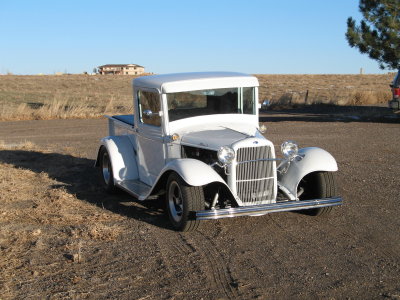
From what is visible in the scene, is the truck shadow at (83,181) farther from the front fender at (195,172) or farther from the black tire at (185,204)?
the front fender at (195,172)

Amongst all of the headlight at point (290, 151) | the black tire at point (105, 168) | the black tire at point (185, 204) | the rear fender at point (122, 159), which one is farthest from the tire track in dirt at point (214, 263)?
the black tire at point (105, 168)

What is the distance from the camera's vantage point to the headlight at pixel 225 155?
6.51m

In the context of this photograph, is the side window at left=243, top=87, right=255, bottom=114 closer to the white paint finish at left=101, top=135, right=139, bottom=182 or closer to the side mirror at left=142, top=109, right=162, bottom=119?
the side mirror at left=142, top=109, right=162, bottom=119

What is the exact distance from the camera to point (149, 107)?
26.9ft

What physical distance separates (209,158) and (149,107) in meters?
1.52

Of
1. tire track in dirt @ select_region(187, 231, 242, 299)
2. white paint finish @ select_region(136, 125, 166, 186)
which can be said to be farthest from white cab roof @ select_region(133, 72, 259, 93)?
tire track in dirt @ select_region(187, 231, 242, 299)

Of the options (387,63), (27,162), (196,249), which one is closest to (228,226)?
(196,249)

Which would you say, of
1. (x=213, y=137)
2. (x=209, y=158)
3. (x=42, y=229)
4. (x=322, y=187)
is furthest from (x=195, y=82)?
(x=42, y=229)

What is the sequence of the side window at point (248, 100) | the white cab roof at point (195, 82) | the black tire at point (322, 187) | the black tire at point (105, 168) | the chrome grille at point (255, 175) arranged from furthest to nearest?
1. the black tire at point (105, 168)
2. the side window at point (248, 100)
3. the white cab roof at point (195, 82)
4. the black tire at point (322, 187)
5. the chrome grille at point (255, 175)

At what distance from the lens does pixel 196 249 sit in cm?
606

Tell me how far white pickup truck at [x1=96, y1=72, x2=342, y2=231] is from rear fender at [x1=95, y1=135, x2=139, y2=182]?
0.02 meters

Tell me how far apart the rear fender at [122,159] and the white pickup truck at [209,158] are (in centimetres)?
2

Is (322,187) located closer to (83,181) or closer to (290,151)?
(290,151)

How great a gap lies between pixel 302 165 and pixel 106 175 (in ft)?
12.0
